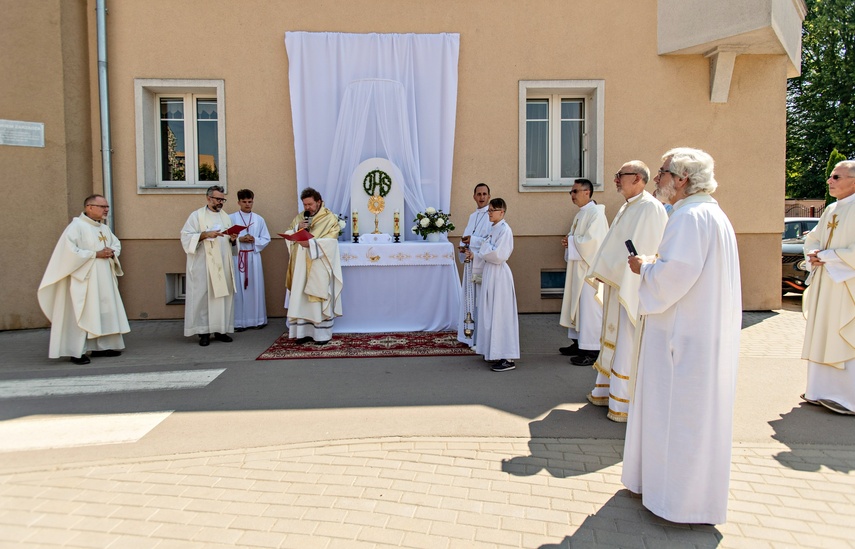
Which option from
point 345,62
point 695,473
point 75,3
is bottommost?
point 695,473

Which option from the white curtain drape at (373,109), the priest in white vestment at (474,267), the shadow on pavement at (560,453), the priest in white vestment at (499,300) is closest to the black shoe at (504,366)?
the priest in white vestment at (499,300)

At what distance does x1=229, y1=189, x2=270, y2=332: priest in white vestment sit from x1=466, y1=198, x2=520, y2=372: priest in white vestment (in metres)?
4.24

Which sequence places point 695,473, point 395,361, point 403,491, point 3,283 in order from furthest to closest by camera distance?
1. point 3,283
2. point 395,361
3. point 403,491
4. point 695,473

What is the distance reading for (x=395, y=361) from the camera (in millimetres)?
6824

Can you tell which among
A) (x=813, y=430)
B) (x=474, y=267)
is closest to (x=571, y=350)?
(x=474, y=267)

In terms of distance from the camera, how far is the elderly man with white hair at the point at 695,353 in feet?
9.96

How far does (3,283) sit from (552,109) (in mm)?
9198

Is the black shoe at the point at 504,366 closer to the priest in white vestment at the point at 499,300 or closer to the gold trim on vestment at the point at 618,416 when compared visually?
the priest in white vestment at the point at 499,300

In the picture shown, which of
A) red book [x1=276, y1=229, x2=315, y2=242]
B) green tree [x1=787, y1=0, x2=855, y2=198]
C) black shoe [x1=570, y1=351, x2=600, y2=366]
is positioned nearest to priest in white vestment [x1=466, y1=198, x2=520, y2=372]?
black shoe [x1=570, y1=351, x2=600, y2=366]

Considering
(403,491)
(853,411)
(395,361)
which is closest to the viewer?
(403,491)

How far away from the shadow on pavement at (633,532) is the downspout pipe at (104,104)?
8939 millimetres

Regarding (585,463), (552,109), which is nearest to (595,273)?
(585,463)

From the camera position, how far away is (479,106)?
388 inches

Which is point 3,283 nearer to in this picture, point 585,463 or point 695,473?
point 585,463
